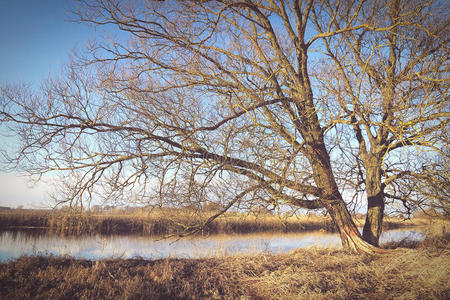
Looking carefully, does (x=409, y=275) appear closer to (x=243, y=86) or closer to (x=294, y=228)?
(x=243, y=86)

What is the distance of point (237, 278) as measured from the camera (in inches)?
200

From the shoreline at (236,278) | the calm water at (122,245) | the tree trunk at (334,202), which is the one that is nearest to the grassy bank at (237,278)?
the shoreline at (236,278)

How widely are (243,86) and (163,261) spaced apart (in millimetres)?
4076

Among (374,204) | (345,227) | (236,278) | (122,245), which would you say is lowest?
(122,245)

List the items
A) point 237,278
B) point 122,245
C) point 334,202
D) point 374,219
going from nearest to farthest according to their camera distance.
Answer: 1. point 237,278
2. point 334,202
3. point 374,219
4. point 122,245

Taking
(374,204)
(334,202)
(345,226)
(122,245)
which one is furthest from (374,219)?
(122,245)

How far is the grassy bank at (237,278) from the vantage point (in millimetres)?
4062

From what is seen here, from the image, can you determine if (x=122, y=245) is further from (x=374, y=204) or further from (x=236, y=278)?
(x=374, y=204)

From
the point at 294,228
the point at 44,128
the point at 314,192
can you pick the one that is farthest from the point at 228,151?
the point at 294,228

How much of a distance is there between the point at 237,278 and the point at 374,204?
4.16 metres

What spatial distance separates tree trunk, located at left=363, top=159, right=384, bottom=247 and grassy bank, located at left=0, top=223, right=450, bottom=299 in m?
1.16

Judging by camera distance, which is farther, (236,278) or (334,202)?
(334,202)

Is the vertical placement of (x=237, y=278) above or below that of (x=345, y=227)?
below

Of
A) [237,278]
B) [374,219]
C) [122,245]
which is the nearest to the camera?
[237,278]
